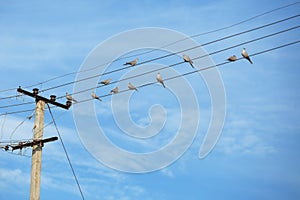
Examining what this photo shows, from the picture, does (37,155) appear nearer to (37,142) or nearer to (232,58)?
(37,142)

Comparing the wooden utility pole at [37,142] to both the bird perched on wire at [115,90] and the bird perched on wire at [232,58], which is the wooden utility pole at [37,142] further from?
the bird perched on wire at [232,58]

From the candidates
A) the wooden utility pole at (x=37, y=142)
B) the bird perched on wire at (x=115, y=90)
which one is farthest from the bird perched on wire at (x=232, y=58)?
the wooden utility pole at (x=37, y=142)

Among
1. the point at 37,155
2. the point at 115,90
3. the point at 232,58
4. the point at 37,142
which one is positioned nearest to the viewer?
the point at 232,58

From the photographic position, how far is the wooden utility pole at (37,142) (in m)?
18.5

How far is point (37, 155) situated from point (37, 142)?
0.52 meters

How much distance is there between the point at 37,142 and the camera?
19.3m

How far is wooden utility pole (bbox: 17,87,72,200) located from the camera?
18.5 meters

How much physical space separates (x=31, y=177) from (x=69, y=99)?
3893 millimetres

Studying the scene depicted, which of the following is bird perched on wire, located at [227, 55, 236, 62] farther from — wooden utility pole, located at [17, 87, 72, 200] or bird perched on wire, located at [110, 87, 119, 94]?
wooden utility pole, located at [17, 87, 72, 200]

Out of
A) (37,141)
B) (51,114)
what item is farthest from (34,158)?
(51,114)

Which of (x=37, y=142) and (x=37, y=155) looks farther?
(x=37, y=142)

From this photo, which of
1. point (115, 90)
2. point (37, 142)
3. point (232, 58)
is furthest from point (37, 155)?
point (232, 58)

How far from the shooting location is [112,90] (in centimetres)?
1900

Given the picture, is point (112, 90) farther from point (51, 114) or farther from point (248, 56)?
point (248, 56)
